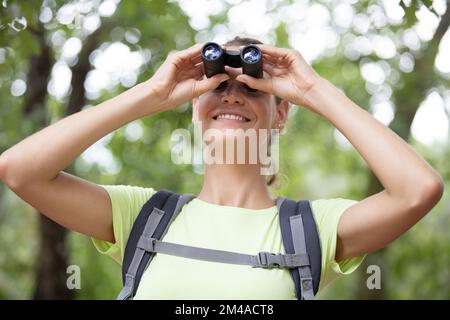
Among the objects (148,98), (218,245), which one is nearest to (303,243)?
(218,245)

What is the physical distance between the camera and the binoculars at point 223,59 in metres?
2.20

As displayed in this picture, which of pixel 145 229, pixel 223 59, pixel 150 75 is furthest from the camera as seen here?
pixel 150 75

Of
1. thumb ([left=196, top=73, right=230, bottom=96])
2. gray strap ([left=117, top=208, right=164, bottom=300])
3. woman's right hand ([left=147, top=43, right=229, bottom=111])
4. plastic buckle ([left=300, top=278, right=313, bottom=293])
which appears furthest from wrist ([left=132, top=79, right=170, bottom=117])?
plastic buckle ([left=300, top=278, right=313, bottom=293])

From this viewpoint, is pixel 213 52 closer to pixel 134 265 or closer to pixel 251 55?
pixel 251 55

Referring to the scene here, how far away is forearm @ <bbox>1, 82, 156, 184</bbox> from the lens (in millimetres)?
2109

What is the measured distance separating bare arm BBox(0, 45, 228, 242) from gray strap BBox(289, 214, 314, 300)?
0.54 m

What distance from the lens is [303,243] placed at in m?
2.07

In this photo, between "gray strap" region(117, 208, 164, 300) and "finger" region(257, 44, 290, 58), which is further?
"finger" region(257, 44, 290, 58)

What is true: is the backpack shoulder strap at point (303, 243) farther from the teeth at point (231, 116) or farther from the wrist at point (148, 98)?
the wrist at point (148, 98)

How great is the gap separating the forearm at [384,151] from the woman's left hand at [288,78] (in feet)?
0.31

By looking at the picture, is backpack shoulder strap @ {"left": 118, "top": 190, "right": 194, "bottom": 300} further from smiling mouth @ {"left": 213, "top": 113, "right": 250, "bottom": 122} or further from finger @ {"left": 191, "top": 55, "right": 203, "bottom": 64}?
finger @ {"left": 191, "top": 55, "right": 203, "bottom": 64}

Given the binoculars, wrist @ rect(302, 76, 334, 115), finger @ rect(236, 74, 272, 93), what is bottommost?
wrist @ rect(302, 76, 334, 115)

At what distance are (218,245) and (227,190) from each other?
27cm
